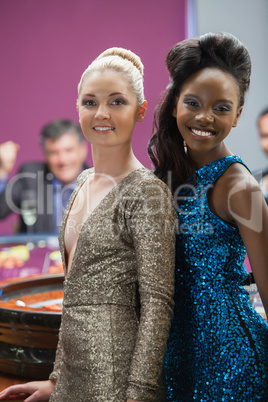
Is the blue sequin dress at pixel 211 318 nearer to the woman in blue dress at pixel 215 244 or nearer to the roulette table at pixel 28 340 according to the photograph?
the woman in blue dress at pixel 215 244

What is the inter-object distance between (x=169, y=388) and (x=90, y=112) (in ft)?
2.21

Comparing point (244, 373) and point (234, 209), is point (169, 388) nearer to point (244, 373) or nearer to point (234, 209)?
point (244, 373)

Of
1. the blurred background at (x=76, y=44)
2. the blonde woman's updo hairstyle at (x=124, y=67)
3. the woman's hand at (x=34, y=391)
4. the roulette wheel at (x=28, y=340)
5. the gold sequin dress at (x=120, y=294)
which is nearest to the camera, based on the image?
the gold sequin dress at (x=120, y=294)

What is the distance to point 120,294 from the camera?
1.14 meters

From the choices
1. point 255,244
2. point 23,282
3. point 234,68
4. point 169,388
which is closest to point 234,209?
→ point 255,244

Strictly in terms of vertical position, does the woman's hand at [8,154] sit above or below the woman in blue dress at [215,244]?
below

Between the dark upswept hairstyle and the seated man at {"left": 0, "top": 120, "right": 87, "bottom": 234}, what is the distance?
4.07m

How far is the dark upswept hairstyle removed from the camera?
1.22 m

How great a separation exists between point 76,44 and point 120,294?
4.96m

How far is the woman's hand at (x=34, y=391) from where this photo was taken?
1357 mm

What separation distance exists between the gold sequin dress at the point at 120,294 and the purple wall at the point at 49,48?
4.56 m

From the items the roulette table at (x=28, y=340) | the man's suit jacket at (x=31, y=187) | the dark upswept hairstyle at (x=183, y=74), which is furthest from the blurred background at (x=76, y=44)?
the dark upswept hairstyle at (x=183, y=74)

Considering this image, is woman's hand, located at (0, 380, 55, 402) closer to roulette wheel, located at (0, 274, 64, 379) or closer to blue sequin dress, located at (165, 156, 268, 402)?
roulette wheel, located at (0, 274, 64, 379)

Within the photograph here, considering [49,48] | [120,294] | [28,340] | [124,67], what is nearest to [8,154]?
[49,48]
